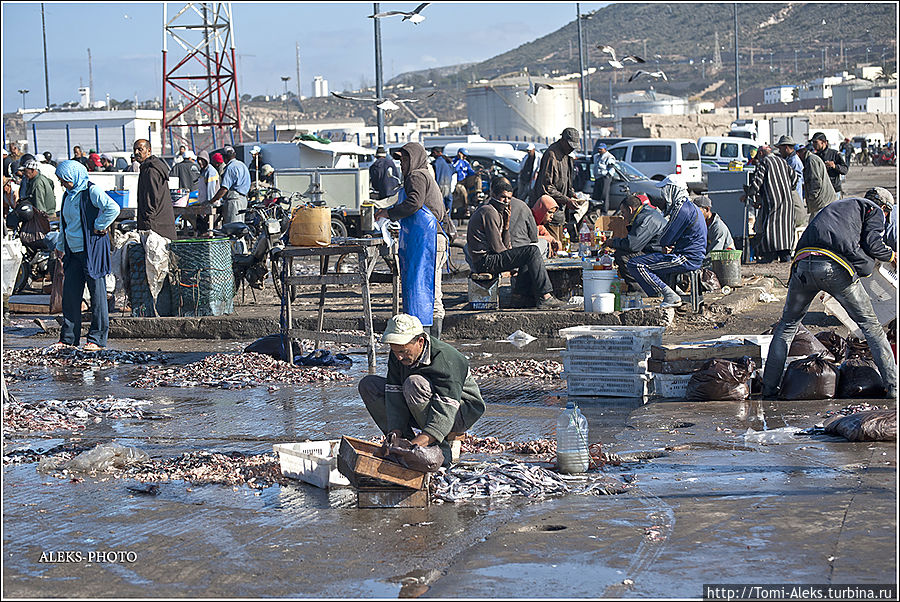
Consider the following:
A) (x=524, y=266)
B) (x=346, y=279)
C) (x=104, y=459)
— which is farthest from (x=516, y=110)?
(x=104, y=459)

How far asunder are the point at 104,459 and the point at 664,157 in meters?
25.1

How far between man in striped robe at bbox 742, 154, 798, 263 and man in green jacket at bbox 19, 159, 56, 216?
10397 millimetres

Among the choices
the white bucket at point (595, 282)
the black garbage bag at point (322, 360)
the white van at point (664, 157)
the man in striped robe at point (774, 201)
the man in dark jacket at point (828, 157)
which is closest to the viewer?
the black garbage bag at point (322, 360)

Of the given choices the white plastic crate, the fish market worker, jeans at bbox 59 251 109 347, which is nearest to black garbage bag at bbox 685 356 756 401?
the white plastic crate

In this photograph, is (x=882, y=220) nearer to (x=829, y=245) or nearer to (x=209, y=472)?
(x=829, y=245)

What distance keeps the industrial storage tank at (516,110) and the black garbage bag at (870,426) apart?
55.4 metres

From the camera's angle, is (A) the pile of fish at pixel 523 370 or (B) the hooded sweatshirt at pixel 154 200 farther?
(B) the hooded sweatshirt at pixel 154 200

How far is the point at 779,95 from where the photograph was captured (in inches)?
3723

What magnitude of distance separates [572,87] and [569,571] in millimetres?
61135

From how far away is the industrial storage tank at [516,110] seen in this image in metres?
62.9

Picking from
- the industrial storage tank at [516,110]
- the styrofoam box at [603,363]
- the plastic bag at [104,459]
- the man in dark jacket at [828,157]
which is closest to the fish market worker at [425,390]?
the plastic bag at [104,459]

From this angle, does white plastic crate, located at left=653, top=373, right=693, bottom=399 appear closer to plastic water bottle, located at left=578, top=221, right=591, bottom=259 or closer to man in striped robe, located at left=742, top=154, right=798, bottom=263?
plastic water bottle, located at left=578, top=221, right=591, bottom=259

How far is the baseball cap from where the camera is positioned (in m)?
6.45

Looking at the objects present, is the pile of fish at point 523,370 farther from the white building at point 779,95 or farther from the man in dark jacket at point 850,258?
the white building at point 779,95
